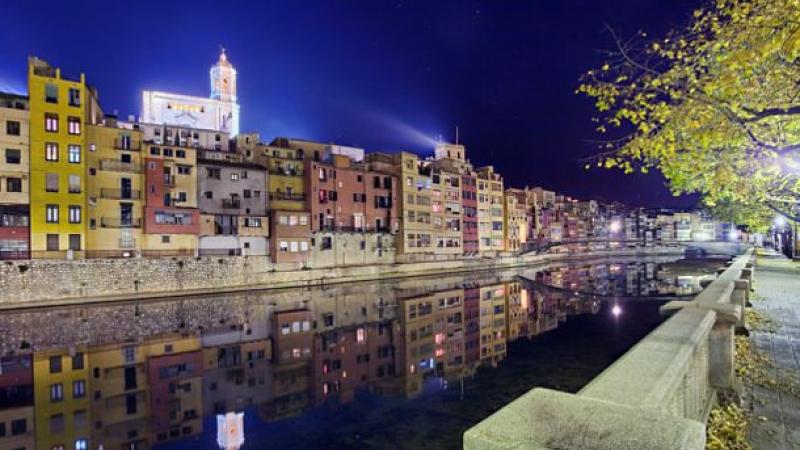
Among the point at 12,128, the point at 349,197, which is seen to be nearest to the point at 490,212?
the point at 349,197

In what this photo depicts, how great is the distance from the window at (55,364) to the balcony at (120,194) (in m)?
24.3

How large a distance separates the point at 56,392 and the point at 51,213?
27208mm

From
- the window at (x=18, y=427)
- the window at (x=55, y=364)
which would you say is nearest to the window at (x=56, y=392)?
the window at (x=18, y=427)

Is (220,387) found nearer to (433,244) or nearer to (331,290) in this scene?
(331,290)

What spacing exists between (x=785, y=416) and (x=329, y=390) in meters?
13.4

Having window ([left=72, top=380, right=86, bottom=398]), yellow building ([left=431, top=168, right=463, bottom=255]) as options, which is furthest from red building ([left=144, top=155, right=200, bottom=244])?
yellow building ([left=431, top=168, right=463, bottom=255])

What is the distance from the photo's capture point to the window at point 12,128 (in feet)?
119

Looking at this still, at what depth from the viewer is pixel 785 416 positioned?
5.94 meters

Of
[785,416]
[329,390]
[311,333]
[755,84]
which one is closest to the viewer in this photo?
[785,416]

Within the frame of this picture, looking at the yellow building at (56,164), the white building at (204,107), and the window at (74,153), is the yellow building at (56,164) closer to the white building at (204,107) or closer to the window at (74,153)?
→ the window at (74,153)

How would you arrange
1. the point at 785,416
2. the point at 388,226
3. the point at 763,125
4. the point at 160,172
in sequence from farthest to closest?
the point at 388,226
the point at 160,172
the point at 763,125
the point at 785,416

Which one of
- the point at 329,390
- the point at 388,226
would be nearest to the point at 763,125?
the point at 329,390

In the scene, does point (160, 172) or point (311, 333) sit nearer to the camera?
point (311, 333)

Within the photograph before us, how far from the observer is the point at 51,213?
120 feet
